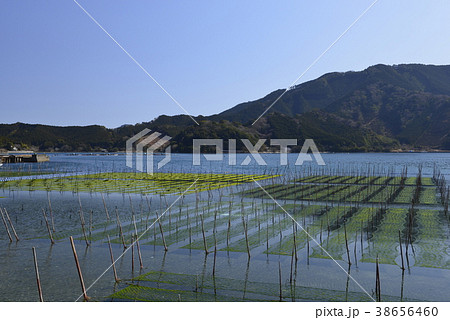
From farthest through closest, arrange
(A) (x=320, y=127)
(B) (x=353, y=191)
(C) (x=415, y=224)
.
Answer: (A) (x=320, y=127)
(B) (x=353, y=191)
(C) (x=415, y=224)

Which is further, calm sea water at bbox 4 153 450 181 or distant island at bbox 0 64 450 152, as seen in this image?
Result: distant island at bbox 0 64 450 152

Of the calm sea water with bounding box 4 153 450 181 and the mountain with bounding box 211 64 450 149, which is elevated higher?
the mountain with bounding box 211 64 450 149

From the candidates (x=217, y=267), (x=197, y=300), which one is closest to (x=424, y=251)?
(x=217, y=267)

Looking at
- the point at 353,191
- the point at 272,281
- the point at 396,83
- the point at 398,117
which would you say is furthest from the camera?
the point at 396,83

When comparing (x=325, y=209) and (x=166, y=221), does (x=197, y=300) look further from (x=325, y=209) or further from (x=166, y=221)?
(x=325, y=209)

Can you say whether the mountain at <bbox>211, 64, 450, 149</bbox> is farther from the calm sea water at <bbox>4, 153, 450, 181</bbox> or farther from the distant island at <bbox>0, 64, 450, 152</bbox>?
the calm sea water at <bbox>4, 153, 450, 181</bbox>

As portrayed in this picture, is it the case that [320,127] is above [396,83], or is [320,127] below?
below

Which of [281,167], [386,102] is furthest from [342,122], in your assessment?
[281,167]

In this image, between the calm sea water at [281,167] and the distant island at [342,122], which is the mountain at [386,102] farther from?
the calm sea water at [281,167]

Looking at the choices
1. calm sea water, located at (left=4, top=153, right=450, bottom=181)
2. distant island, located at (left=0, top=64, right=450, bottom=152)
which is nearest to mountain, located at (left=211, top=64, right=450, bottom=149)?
distant island, located at (left=0, top=64, right=450, bottom=152)

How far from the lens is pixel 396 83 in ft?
497

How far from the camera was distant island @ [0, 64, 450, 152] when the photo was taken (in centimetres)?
10950

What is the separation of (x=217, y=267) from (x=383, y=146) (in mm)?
120123

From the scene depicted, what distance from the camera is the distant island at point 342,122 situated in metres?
110
